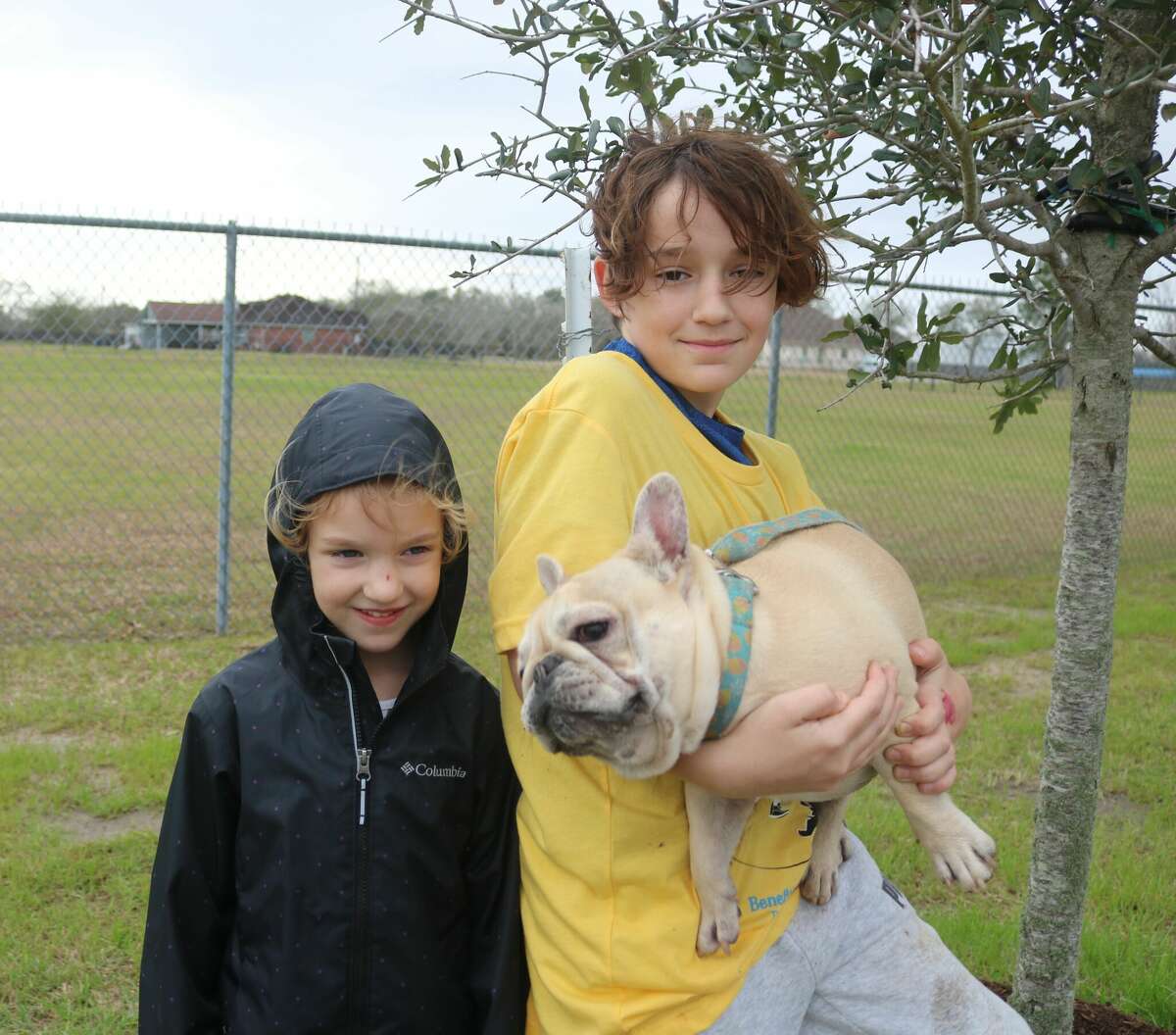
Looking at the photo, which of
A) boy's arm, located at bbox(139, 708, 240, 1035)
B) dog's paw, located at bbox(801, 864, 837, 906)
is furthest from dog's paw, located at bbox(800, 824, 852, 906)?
boy's arm, located at bbox(139, 708, 240, 1035)

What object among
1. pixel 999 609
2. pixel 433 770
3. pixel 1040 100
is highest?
pixel 1040 100

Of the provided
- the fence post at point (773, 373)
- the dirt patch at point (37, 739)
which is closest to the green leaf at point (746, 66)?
the dirt patch at point (37, 739)

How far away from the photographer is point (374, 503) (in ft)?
7.68

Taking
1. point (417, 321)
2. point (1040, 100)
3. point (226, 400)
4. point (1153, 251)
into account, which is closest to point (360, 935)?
point (1040, 100)

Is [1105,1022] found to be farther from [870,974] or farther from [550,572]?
[550,572]

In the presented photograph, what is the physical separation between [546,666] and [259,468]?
440 inches

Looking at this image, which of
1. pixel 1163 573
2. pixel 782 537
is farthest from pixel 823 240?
pixel 1163 573

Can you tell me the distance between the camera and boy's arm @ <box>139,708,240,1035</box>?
2.29 meters

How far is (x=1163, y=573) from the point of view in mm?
10844

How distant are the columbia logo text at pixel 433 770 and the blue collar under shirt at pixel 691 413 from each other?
88 centimetres

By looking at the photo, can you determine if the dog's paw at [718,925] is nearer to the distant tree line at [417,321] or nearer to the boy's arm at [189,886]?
the boy's arm at [189,886]

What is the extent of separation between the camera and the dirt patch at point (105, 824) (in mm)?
4727

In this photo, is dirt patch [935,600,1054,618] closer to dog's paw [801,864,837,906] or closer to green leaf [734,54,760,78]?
green leaf [734,54,760,78]

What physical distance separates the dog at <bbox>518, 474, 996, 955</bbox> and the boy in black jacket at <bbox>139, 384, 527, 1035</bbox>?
52cm
